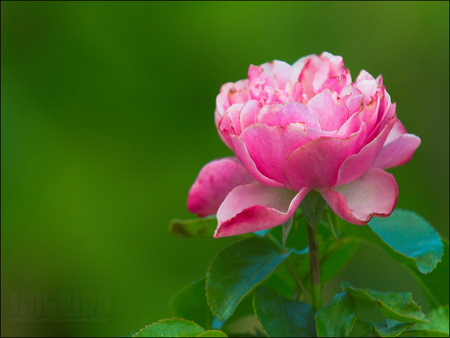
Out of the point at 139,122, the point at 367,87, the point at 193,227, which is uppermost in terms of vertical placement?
the point at 367,87

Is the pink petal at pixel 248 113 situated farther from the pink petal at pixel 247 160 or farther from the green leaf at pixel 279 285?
the green leaf at pixel 279 285

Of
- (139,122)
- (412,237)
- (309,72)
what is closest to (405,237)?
(412,237)

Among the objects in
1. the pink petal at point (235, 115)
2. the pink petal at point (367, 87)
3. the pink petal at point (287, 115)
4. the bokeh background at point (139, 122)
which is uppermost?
the pink petal at point (367, 87)

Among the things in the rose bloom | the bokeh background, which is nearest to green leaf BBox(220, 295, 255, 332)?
the rose bloom

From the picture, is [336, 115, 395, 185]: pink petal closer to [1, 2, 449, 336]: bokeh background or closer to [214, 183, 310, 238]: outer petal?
[214, 183, 310, 238]: outer petal

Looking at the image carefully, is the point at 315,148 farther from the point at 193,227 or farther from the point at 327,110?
the point at 193,227

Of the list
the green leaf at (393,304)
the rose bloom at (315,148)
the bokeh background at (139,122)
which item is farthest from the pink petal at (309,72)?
the bokeh background at (139,122)

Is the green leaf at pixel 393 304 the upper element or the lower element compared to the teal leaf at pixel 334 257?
upper
